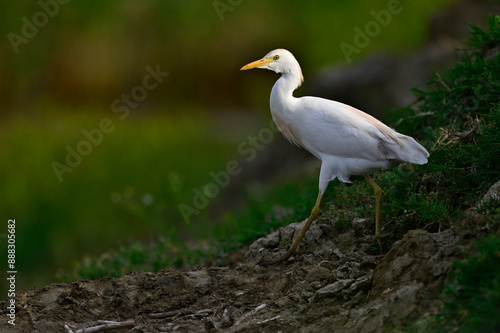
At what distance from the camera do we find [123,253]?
263 inches

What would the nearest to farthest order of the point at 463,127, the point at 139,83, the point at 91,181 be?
the point at 463,127
the point at 91,181
the point at 139,83

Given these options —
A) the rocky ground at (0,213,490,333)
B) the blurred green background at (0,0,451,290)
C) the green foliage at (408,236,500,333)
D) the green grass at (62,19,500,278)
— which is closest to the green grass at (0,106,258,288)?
the blurred green background at (0,0,451,290)

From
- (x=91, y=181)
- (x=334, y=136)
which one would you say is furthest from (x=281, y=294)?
(x=91, y=181)

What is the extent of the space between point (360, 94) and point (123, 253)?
3.69 m

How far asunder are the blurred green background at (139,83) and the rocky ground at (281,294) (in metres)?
4.74

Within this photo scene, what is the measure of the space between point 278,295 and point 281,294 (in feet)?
0.05

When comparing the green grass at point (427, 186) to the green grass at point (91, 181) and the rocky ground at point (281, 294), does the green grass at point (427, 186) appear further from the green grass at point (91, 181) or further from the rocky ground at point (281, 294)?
the green grass at point (91, 181)

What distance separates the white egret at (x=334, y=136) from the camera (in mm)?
4613

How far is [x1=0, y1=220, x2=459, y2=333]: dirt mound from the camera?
3416mm

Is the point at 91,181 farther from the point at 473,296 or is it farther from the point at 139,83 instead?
the point at 473,296

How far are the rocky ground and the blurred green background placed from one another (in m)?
4.74

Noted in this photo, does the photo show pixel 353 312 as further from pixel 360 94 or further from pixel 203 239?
pixel 360 94

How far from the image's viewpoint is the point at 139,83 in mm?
11891

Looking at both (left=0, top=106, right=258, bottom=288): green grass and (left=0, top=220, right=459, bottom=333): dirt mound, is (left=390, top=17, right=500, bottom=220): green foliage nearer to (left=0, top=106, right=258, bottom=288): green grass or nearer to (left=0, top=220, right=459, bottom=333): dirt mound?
(left=0, top=220, right=459, bottom=333): dirt mound
